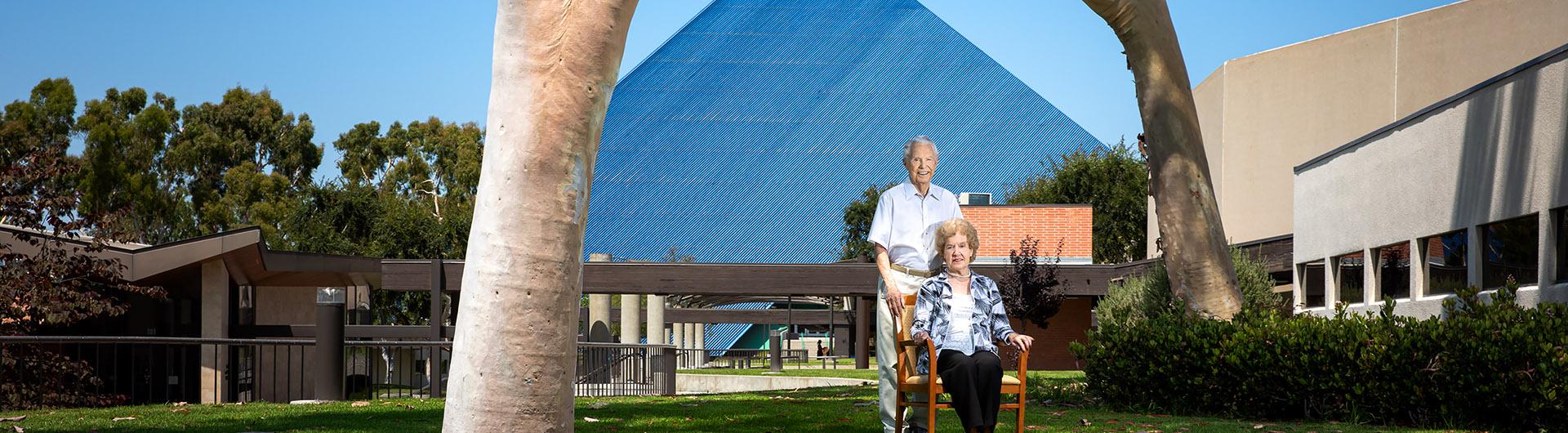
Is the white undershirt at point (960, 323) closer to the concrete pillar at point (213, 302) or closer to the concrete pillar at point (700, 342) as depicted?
the concrete pillar at point (213, 302)

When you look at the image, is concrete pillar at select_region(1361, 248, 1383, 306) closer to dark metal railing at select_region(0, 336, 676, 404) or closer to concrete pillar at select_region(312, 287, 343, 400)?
dark metal railing at select_region(0, 336, 676, 404)

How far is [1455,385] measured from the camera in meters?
8.39

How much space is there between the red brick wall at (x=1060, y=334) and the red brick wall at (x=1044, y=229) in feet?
7.60

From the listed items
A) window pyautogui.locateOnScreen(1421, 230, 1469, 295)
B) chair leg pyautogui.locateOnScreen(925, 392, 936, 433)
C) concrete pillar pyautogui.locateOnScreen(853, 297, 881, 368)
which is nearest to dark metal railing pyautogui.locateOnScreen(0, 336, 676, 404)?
concrete pillar pyautogui.locateOnScreen(853, 297, 881, 368)

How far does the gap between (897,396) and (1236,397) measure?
483 cm

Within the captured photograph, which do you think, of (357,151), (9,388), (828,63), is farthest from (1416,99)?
(828,63)

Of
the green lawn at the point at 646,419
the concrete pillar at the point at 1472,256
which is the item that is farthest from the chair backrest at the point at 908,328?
the concrete pillar at the point at 1472,256

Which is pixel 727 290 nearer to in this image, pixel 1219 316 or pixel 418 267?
pixel 418 267

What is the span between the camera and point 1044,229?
32.8 meters

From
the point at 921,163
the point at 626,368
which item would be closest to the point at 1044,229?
the point at 626,368

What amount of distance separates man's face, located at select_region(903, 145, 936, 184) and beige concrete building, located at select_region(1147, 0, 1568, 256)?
14.7m

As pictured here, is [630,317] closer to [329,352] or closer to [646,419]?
[329,352]

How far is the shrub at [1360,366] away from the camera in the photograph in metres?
7.85

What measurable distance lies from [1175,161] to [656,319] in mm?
29278
